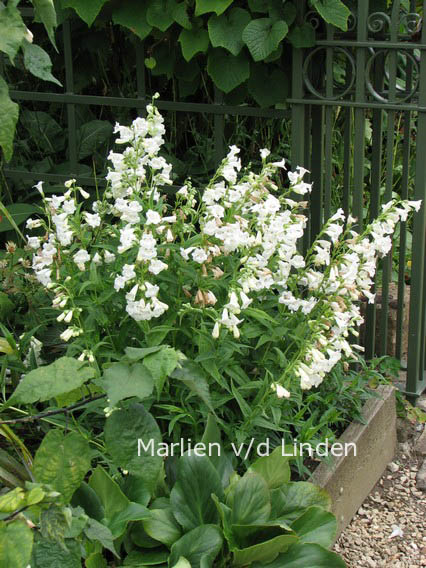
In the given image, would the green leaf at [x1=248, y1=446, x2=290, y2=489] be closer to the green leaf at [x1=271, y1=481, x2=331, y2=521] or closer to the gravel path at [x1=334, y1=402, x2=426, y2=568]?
the green leaf at [x1=271, y1=481, x2=331, y2=521]

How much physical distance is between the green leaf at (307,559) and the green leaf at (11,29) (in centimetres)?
153

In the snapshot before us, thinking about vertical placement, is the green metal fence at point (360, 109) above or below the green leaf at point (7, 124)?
below

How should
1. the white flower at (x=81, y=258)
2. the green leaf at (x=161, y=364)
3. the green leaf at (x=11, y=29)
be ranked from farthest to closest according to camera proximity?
the white flower at (x=81, y=258), the green leaf at (x=161, y=364), the green leaf at (x=11, y=29)

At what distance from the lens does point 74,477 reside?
236cm

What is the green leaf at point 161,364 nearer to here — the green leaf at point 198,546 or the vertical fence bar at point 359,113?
the green leaf at point 198,546

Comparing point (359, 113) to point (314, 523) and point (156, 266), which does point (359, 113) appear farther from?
point (314, 523)

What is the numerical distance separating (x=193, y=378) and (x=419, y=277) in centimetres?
151

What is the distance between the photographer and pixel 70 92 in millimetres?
4051

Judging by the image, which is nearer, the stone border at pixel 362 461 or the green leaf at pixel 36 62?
the green leaf at pixel 36 62

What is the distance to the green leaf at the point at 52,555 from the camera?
2.13m

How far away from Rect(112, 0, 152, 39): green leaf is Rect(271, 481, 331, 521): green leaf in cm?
190

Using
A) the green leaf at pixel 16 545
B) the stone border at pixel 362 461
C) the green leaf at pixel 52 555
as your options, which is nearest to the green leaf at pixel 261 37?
the stone border at pixel 362 461

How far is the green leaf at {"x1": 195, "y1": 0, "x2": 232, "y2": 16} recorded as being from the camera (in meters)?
3.43

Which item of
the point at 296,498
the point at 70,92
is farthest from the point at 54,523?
the point at 70,92
